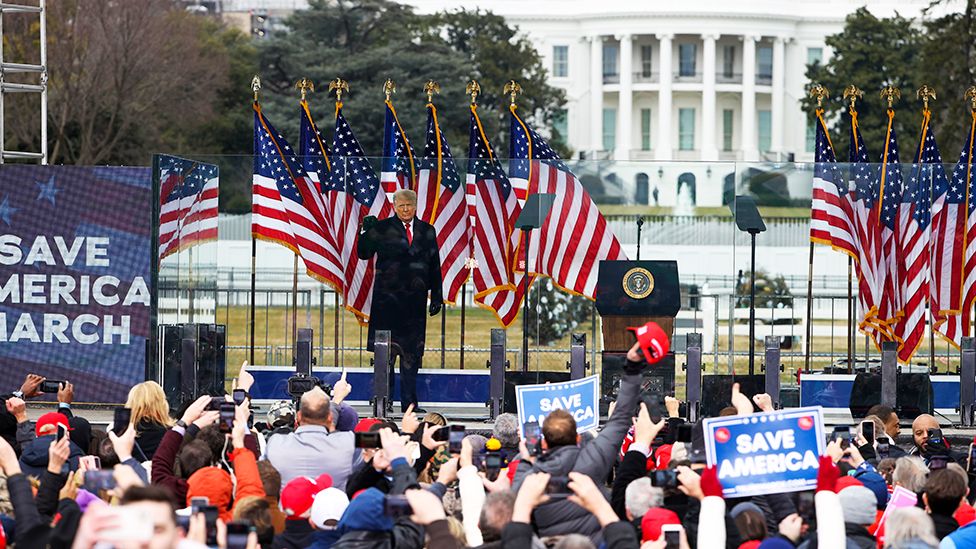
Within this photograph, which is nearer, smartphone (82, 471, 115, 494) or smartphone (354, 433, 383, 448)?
smartphone (82, 471, 115, 494)

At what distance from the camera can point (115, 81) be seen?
172ft

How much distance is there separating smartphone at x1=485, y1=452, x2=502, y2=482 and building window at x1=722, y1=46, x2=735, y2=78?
346ft

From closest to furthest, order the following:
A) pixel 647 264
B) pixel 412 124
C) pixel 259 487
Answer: pixel 259 487 → pixel 647 264 → pixel 412 124

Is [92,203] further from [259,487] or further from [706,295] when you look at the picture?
[259,487]

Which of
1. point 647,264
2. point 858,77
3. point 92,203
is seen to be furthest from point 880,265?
point 858,77

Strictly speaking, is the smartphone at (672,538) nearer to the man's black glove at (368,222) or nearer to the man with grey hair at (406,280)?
the man with grey hair at (406,280)

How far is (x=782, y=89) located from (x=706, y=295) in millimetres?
92818

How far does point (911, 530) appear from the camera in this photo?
820 centimetres

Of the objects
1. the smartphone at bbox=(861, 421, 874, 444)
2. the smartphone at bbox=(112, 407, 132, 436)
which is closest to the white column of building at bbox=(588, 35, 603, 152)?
the smartphone at bbox=(861, 421, 874, 444)

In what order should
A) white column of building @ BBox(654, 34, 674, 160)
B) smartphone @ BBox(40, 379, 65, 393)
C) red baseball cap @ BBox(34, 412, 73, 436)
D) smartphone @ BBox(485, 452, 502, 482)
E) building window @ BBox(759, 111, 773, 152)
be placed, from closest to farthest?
smartphone @ BBox(485, 452, 502, 482), red baseball cap @ BBox(34, 412, 73, 436), smartphone @ BBox(40, 379, 65, 393), white column of building @ BBox(654, 34, 674, 160), building window @ BBox(759, 111, 773, 152)

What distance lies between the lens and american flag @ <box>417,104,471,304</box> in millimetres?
19609

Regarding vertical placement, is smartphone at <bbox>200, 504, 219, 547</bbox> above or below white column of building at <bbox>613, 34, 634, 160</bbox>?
below

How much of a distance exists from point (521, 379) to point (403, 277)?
1.59m

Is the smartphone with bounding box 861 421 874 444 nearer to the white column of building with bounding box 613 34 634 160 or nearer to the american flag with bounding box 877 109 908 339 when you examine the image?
the american flag with bounding box 877 109 908 339
